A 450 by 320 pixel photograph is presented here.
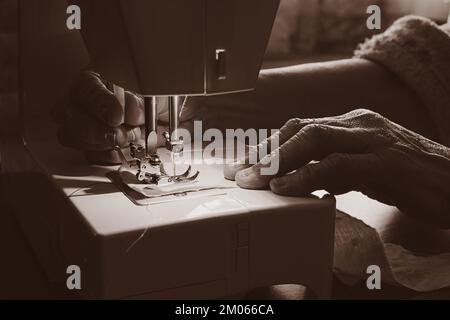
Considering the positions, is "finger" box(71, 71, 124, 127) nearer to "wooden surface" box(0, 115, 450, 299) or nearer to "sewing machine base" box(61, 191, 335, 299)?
"wooden surface" box(0, 115, 450, 299)

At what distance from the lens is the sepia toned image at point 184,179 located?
77cm

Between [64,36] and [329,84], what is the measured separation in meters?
0.64

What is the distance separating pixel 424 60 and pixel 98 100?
31.1 inches

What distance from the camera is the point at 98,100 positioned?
3.06 feet

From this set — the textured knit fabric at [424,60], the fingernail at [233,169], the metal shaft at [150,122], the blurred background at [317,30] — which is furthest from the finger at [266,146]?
the blurred background at [317,30]

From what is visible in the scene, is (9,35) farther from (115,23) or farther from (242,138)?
(242,138)

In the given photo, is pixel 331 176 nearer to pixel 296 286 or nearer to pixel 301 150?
pixel 301 150

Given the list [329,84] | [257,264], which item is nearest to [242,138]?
[329,84]

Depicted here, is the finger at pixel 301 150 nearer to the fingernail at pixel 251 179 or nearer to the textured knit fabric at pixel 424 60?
the fingernail at pixel 251 179

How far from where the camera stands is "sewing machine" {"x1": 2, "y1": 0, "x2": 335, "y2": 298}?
0.74 m

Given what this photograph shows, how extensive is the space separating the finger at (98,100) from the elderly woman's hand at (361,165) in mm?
181

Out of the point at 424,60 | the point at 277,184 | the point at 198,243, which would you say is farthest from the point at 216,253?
the point at 424,60

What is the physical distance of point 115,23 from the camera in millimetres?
793

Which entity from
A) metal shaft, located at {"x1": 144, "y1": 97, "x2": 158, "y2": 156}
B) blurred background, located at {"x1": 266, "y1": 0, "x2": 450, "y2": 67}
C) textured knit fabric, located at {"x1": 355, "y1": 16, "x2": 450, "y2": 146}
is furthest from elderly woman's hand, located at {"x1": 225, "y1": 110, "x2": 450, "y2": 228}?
→ blurred background, located at {"x1": 266, "y1": 0, "x2": 450, "y2": 67}
